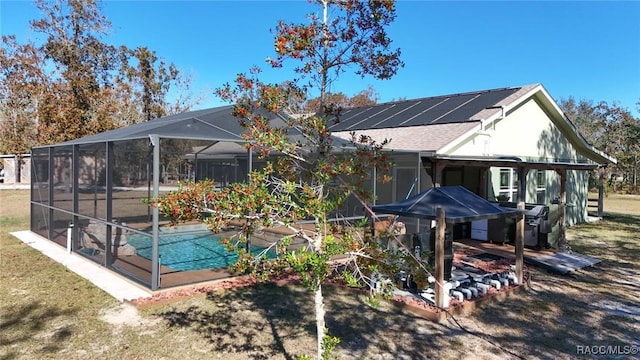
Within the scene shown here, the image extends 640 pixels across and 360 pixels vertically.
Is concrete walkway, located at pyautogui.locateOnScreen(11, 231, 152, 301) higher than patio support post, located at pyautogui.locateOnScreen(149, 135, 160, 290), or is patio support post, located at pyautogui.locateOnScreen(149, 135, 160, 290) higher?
patio support post, located at pyautogui.locateOnScreen(149, 135, 160, 290)

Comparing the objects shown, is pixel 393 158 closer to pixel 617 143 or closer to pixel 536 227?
pixel 536 227

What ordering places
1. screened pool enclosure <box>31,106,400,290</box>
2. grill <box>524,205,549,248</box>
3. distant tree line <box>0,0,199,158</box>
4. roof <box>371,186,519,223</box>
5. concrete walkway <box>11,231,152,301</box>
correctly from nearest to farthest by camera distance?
roof <box>371,186,519,223</box>
concrete walkway <box>11,231,152,301</box>
screened pool enclosure <box>31,106,400,290</box>
grill <box>524,205,549,248</box>
distant tree line <box>0,0,199,158</box>

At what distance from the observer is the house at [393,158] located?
7.91 m

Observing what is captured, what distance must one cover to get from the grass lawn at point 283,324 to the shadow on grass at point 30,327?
1cm

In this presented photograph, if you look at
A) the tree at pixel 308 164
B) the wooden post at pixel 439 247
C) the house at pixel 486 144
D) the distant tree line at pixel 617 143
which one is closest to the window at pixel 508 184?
the house at pixel 486 144

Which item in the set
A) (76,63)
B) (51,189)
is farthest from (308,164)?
(76,63)

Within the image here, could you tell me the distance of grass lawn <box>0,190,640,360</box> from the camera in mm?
4793

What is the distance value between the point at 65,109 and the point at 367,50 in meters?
22.7

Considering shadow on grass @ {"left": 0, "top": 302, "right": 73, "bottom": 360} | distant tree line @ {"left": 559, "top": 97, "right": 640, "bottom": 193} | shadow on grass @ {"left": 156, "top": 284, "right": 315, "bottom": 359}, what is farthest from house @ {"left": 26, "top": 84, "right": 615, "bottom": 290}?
distant tree line @ {"left": 559, "top": 97, "right": 640, "bottom": 193}

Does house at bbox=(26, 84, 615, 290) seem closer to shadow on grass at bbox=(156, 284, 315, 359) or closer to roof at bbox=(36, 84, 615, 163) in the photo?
roof at bbox=(36, 84, 615, 163)

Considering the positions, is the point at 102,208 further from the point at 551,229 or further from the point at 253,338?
the point at 551,229

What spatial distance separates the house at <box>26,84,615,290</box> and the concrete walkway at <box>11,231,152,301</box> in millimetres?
187

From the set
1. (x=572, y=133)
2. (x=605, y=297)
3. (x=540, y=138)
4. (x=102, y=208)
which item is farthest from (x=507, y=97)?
(x=102, y=208)

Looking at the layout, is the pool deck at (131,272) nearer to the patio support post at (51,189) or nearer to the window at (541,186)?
the patio support post at (51,189)
